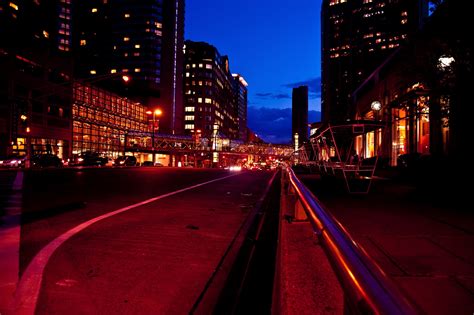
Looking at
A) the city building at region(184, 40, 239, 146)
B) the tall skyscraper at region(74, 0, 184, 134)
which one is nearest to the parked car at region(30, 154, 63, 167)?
the tall skyscraper at region(74, 0, 184, 134)

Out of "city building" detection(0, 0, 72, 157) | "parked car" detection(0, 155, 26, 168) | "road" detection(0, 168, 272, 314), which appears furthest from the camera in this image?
"city building" detection(0, 0, 72, 157)

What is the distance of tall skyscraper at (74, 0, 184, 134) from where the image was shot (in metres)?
141

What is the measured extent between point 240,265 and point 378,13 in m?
153

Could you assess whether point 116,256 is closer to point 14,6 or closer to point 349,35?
point 14,6

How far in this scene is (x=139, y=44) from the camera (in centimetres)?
14250

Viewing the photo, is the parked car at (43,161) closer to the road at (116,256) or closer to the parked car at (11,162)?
the parked car at (11,162)

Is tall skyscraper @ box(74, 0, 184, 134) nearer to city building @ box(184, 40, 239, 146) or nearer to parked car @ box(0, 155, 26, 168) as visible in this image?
city building @ box(184, 40, 239, 146)

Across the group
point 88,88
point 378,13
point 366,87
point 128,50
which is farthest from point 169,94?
point 366,87

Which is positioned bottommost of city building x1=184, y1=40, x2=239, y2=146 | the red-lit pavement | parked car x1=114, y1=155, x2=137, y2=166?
the red-lit pavement

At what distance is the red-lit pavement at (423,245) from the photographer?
3.35 meters

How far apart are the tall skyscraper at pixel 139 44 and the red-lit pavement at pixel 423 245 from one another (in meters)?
127

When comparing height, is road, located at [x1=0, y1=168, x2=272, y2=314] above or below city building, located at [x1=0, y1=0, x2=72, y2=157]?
below

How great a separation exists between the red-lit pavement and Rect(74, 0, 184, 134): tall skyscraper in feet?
416

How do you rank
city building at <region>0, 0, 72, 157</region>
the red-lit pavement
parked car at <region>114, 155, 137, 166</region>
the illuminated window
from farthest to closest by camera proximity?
the illuminated window, parked car at <region>114, 155, 137, 166</region>, city building at <region>0, 0, 72, 157</region>, the red-lit pavement
